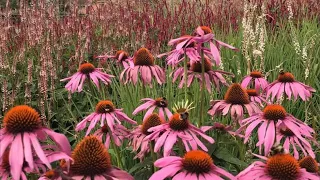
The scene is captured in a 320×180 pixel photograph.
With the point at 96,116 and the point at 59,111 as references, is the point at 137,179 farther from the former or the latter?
the point at 59,111

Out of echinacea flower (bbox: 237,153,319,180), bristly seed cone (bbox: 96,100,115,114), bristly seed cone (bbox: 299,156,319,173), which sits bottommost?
bristly seed cone (bbox: 299,156,319,173)

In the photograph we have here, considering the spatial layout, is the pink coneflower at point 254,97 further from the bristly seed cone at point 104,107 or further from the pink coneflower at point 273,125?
the bristly seed cone at point 104,107

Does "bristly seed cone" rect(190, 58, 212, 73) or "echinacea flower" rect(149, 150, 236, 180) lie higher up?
"bristly seed cone" rect(190, 58, 212, 73)

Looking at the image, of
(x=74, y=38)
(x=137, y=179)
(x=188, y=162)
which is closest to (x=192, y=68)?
(x=137, y=179)

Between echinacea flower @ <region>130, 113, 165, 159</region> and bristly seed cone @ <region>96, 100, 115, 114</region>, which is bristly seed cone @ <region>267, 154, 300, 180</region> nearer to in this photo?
echinacea flower @ <region>130, 113, 165, 159</region>

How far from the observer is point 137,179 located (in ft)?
4.72

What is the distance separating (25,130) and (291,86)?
1.12 meters

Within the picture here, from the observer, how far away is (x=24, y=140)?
39.6 inches

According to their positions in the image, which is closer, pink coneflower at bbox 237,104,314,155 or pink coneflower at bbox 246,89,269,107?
pink coneflower at bbox 237,104,314,155

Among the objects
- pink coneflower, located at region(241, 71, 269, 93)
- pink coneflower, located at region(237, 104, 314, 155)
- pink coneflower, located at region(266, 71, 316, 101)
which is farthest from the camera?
pink coneflower, located at region(241, 71, 269, 93)

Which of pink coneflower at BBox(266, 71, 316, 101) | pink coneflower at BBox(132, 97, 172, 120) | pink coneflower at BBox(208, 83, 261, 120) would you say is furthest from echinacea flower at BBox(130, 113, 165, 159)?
pink coneflower at BBox(266, 71, 316, 101)

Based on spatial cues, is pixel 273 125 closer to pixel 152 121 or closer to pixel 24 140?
pixel 152 121

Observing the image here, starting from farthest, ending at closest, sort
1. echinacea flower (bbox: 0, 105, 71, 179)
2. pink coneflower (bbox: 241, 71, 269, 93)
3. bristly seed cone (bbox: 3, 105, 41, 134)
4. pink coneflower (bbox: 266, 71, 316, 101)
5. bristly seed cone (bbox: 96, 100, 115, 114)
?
pink coneflower (bbox: 241, 71, 269, 93) → pink coneflower (bbox: 266, 71, 316, 101) → bristly seed cone (bbox: 96, 100, 115, 114) → bristly seed cone (bbox: 3, 105, 41, 134) → echinacea flower (bbox: 0, 105, 71, 179)

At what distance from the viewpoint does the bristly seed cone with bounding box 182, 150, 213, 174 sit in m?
1.03
